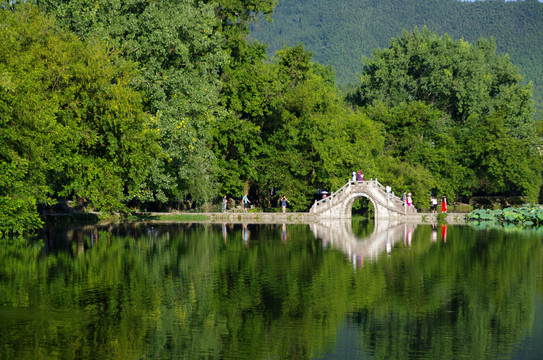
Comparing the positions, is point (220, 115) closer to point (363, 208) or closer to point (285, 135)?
point (285, 135)

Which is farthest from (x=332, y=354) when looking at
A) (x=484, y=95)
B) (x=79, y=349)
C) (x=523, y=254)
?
(x=484, y=95)

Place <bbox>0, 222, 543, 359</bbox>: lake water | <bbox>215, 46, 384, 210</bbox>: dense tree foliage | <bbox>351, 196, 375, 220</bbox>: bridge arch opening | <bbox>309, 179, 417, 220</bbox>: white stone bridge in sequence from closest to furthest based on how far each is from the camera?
<bbox>0, 222, 543, 359</bbox>: lake water < <bbox>215, 46, 384, 210</bbox>: dense tree foliage < <bbox>309, 179, 417, 220</bbox>: white stone bridge < <bbox>351, 196, 375, 220</bbox>: bridge arch opening

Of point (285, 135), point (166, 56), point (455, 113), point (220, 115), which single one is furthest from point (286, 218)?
point (455, 113)

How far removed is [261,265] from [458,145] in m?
56.7

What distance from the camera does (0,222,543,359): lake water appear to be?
17.8 metres

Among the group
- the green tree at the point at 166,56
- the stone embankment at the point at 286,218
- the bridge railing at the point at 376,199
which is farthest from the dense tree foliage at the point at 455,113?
the green tree at the point at 166,56

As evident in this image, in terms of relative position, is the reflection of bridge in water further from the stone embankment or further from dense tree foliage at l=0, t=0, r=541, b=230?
dense tree foliage at l=0, t=0, r=541, b=230

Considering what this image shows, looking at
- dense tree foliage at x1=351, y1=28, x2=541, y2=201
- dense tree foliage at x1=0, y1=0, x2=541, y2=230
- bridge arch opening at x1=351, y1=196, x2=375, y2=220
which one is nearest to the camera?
dense tree foliage at x1=0, y1=0, x2=541, y2=230

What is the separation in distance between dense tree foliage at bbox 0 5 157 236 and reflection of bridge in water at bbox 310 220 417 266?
11.7m

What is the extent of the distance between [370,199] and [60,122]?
3067 centimetres

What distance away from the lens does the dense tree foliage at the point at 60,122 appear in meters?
35.9

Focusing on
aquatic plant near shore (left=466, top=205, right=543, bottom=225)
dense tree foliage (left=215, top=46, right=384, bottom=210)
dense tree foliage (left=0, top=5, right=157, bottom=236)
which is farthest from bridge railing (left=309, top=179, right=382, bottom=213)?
dense tree foliage (left=0, top=5, right=157, bottom=236)

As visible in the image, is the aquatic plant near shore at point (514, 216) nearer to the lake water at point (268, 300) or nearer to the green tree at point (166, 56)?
the lake water at point (268, 300)

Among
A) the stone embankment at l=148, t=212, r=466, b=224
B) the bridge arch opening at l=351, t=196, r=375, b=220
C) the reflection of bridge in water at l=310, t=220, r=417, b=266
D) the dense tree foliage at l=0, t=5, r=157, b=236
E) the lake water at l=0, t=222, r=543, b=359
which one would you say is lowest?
the lake water at l=0, t=222, r=543, b=359
